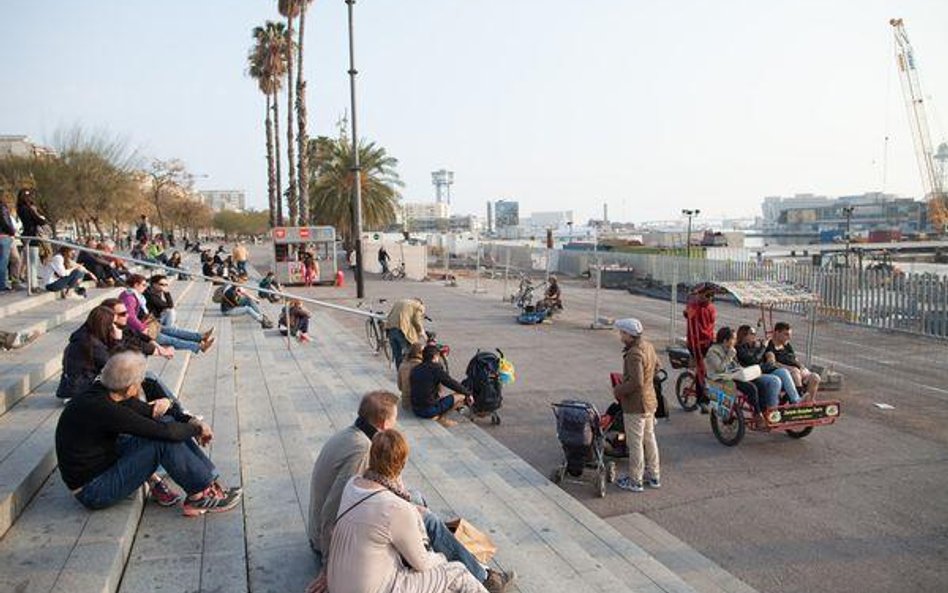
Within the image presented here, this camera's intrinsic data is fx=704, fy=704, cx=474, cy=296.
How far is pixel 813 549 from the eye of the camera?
582cm

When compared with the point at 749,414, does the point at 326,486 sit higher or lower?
higher

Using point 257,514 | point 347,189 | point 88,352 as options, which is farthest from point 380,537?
point 347,189

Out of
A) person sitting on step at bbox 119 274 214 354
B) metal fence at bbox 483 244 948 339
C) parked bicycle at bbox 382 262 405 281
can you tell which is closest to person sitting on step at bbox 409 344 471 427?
person sitting on step at bbox 119 274 214 354

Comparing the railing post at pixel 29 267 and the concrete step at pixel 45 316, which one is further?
the railing post at pixel 29 267

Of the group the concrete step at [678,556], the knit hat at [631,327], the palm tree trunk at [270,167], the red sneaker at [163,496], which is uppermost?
the palm tree trunk at [270,167]

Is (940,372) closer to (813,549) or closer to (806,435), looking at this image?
(806,435)

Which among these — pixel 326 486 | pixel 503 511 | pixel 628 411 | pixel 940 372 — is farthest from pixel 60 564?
pixel 940 372

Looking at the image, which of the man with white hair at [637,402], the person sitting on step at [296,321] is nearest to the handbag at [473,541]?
the man with white hair at [637,402]

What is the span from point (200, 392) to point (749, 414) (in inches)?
268

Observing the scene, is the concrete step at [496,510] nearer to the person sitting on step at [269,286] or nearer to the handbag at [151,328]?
the handbag at [151,328]

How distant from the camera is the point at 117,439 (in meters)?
4.69

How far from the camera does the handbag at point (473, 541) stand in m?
4.58

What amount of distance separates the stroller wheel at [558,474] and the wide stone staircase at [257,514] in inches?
8.8

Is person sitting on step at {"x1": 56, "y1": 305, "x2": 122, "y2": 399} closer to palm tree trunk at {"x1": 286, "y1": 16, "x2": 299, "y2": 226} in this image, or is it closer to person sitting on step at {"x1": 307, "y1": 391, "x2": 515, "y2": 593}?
person sitting on step at {"x1": 307, "y1": 391, "x2": 515, "y2": 593}
